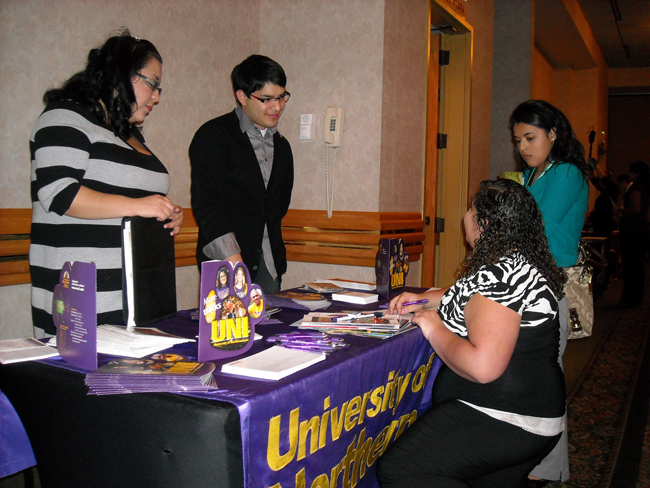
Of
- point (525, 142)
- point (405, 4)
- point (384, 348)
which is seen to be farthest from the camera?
point (405, 4)

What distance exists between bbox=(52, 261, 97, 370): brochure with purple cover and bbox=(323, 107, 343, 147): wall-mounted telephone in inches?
85.9

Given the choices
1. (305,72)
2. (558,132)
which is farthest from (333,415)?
(305,72)

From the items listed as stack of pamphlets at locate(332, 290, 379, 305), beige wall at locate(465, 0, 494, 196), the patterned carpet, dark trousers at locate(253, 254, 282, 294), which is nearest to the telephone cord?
dark trousers at locate(253, 254, 282, 294)

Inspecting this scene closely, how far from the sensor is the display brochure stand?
2.05 metres

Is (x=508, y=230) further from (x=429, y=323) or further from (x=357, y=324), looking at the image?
(x=357, y=324)

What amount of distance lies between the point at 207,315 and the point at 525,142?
5.20 ft

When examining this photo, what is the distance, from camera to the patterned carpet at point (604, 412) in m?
2.15

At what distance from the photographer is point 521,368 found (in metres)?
1.28

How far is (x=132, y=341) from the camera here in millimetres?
1211

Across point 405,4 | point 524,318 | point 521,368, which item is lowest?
point 521,368

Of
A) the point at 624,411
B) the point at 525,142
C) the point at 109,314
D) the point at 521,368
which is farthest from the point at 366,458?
the point at 624,411

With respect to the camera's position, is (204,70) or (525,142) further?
(204,70)

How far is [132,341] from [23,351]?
0.26 metres

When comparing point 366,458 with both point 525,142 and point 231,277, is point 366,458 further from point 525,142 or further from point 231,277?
point 525,142
